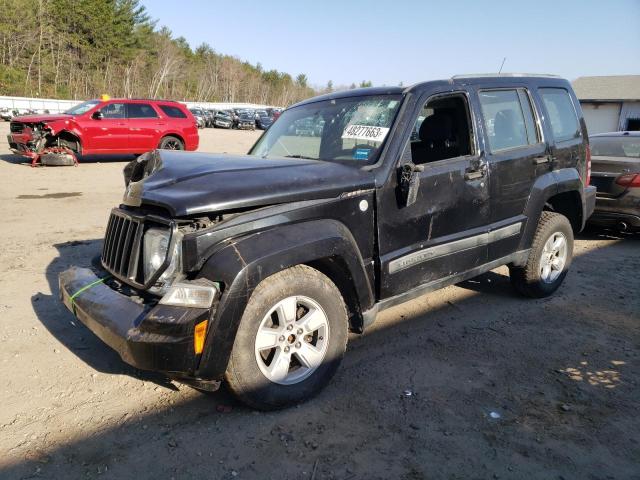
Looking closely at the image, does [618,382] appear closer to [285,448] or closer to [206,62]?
[285,448]

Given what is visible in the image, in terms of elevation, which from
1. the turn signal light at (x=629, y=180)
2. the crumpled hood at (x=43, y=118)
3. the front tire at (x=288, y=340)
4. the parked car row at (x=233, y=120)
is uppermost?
the parked car row at (x=233, y=120)

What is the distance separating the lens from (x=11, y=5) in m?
52.1

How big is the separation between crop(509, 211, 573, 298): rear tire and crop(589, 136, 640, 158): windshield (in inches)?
135

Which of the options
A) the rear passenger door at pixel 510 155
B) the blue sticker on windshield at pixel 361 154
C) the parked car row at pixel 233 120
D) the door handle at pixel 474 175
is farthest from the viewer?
the parked car row at pixel 233 120

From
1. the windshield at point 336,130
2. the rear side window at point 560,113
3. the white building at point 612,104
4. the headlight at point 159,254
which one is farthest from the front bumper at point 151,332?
the white building at point 612,104

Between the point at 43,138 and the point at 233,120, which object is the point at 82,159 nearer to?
the point at 43,138

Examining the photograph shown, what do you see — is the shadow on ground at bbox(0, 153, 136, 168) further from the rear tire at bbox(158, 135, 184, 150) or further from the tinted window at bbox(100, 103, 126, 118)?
the tinted window at bbox(100, 103, 126, 118)

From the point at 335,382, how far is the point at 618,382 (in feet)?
6.36

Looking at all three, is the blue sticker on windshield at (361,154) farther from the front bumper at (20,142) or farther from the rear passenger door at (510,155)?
the front bumper at (20,142)

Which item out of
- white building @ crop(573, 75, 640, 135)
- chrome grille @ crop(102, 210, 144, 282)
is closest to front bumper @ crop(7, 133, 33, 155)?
chrome grille @ crop(102, 210, 144, 282)

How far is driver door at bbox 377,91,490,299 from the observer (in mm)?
3346

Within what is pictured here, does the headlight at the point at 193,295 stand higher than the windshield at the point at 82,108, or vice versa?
the windshield at the point at 82,108

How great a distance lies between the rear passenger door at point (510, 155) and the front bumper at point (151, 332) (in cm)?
270

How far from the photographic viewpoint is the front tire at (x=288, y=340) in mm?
2693
